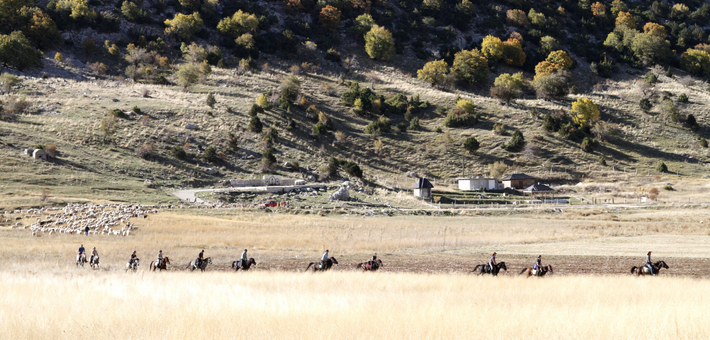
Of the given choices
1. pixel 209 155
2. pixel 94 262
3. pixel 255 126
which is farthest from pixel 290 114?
pixel 94 262

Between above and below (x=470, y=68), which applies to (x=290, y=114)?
below

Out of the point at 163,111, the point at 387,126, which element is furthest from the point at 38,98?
the point at 387,126

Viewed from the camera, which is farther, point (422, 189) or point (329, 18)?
point (329, 18)

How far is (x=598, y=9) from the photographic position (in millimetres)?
182625

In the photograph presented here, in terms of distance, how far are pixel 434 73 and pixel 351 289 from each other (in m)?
123

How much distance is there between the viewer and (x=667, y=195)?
82688 mm

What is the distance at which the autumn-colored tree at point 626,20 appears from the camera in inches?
6816

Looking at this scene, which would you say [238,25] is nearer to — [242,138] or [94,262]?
[242,138]

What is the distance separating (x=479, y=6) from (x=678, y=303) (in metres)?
177

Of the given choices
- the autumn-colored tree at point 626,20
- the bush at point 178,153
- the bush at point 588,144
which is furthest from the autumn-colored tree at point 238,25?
the autumn-colored tree at point 626,20

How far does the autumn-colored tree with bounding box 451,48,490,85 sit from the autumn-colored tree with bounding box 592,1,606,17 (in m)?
63.6

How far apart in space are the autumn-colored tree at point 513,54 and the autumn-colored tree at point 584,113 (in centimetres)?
4037

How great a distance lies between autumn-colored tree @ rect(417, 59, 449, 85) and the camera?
138m

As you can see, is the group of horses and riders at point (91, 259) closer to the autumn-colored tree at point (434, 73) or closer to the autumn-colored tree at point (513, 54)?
the autumn-colored tree at point (434, 73)
